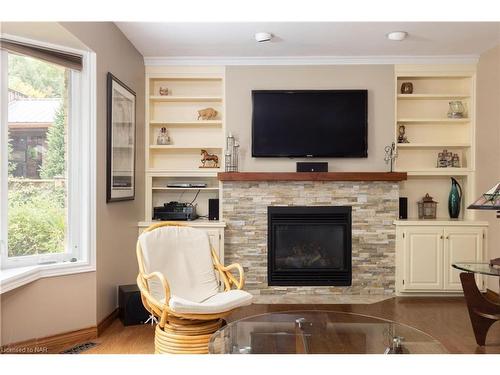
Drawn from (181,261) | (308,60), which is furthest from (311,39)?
(181,261)

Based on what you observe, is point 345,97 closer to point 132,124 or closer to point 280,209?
point 280,209

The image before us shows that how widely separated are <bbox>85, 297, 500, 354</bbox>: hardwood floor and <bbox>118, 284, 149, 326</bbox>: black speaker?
71mm

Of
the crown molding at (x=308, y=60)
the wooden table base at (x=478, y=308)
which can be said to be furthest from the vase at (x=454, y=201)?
the wooden table base at (x=478, y=308)

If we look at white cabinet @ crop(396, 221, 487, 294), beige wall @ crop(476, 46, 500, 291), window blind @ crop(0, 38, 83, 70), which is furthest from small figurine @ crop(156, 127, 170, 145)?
beige wall @ crop(476, 46, 500, 291)

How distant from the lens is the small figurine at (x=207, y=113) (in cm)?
501

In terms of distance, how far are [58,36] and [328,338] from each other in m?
2.58

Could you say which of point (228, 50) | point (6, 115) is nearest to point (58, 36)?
point (6, 115)

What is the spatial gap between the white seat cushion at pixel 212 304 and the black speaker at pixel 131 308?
110cm

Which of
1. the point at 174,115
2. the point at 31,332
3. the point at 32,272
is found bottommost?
the point at 31,332

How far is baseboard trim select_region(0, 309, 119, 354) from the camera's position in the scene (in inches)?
110

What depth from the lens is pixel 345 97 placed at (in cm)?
487

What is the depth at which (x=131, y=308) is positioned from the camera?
373 centimetres

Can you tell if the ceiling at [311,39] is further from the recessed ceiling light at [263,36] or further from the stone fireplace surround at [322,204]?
the stone fireplace surround at [322,204]
